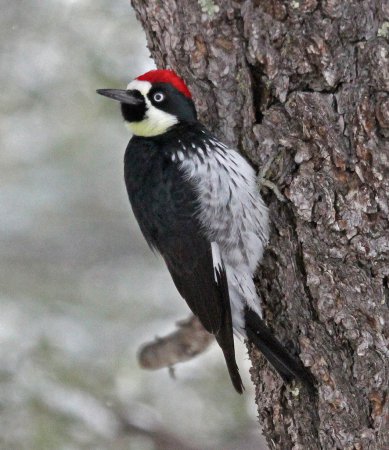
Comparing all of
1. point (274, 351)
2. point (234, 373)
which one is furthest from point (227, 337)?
point (274, 351)

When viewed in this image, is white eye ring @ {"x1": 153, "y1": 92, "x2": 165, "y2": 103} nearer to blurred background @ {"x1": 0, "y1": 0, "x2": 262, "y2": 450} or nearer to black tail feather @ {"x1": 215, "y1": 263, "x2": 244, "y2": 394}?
black tail feather @ {"x1": 215, "y1": 263, "x2": 244, "y2": 394}

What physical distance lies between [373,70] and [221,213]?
40.7 inches

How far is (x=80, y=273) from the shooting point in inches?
243

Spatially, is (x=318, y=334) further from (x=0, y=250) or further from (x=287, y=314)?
(x=0, y=250)

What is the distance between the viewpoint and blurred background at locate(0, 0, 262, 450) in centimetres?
544

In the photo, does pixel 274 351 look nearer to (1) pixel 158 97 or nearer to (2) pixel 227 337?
(2) pixel 227 337

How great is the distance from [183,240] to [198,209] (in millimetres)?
152

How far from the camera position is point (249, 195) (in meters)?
3.53

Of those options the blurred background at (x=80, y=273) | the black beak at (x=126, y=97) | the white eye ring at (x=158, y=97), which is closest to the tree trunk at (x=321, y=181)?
the white eye ring at (x=158, y=97)

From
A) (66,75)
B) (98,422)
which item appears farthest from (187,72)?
(98,422)

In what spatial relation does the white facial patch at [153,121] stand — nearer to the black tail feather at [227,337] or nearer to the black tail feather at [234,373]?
the black tail feather at [227,337]

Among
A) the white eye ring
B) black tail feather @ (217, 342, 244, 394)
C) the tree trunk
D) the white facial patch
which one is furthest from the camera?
the white facial patch

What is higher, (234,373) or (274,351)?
(274,351)

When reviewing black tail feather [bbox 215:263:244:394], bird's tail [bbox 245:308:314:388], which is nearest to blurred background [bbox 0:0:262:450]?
black tail feather [bbox 215:263:244:394]
